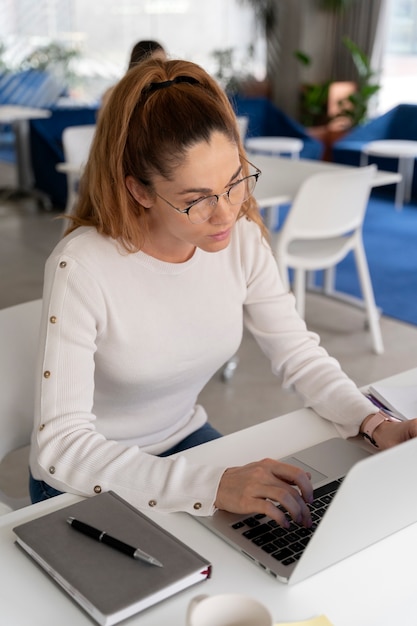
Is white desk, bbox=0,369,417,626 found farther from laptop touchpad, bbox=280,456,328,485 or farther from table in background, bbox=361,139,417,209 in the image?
table in background, bbox=361,139,417,209

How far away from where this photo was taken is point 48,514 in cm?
101

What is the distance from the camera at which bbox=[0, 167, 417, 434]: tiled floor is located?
9.82 feet

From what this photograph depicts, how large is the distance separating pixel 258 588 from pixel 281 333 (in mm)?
663

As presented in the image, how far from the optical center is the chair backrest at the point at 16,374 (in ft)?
4.64

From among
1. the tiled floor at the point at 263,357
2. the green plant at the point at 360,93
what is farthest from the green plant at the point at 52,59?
the tiled floor at the point at 263,357

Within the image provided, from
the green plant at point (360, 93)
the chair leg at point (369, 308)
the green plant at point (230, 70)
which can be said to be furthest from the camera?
the green plant at point (230, 70)

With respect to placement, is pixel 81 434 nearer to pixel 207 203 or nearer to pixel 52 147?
pixel 207 203

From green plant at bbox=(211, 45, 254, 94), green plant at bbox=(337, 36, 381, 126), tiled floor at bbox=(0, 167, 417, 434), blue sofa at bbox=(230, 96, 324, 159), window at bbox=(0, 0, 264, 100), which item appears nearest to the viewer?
tiled floor at bbox=(0, 167, 417, 434)

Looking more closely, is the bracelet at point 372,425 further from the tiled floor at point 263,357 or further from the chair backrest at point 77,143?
the chair backrest at point 77,143

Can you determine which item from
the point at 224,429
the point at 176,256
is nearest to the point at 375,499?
the point at 176,256

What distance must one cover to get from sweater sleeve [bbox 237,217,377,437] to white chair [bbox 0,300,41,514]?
1.35ft

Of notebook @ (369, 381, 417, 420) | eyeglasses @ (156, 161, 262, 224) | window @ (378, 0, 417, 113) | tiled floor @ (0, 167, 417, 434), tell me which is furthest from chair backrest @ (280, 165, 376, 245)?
window @ (378, 0, 417, 113)

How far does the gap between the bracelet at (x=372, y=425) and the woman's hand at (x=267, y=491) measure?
0.76ft

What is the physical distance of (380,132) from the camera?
7.38 metres
